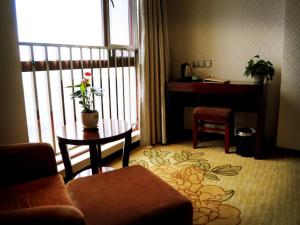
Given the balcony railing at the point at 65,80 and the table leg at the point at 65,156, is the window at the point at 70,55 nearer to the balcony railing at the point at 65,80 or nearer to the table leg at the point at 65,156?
the balcony railing at the point at 65,80

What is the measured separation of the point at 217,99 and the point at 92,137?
2.11m

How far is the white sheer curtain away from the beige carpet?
0.25 m

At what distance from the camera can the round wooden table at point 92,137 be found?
1828 mm

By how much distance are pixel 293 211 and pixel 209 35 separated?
2382 mm

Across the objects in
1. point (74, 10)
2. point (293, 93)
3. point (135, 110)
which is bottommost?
point (135, 110)

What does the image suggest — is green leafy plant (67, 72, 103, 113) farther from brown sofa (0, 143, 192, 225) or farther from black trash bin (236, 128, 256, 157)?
black trash bin (236, 128, 256, 157)

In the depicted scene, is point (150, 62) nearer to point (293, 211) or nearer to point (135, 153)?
point (135, 153)

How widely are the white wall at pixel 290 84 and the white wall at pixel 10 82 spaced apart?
2.54m

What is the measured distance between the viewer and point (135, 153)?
3.14m

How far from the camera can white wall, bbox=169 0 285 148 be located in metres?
3.15

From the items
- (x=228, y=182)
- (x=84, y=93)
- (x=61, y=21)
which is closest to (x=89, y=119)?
(x=84, y=93)

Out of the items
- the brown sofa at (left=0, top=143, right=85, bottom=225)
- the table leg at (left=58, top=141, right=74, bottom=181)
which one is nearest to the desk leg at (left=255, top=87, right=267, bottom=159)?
the table leg at (left=58, top=141, right=74, bottom=181)

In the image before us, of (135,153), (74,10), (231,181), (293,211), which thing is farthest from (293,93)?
(74,10)

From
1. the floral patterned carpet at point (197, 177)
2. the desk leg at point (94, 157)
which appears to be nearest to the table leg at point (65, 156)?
the desk leg at point (94, 157)
